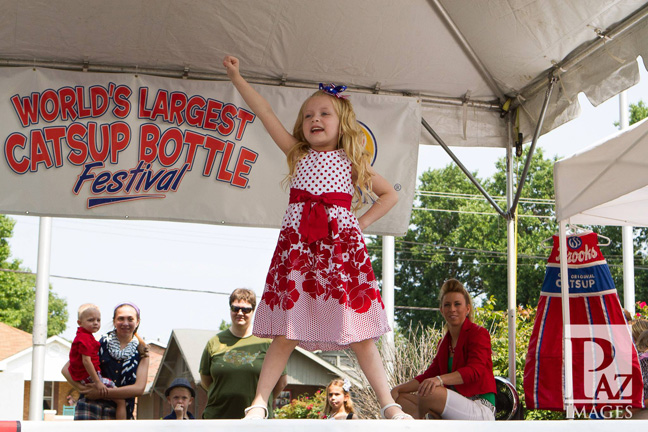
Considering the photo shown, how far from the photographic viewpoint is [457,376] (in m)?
3.88

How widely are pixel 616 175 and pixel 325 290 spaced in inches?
76.4

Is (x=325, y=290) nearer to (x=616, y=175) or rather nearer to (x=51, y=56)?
(x=616, y=175)

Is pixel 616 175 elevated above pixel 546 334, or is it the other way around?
pixel 616 175

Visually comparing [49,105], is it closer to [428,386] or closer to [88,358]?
[88,358]

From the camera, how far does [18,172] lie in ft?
15.2

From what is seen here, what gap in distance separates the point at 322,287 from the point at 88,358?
202 cm

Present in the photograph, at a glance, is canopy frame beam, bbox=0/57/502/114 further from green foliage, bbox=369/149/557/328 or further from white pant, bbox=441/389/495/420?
green foliage, bbox=369/149/557/328

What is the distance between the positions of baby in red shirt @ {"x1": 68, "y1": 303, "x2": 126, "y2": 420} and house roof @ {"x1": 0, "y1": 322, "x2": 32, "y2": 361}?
32860 mm

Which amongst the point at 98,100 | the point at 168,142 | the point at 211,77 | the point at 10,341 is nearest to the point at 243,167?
the point at 168,142

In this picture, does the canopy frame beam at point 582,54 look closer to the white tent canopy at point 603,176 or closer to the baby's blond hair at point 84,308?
the white tent canopy at point 603,176

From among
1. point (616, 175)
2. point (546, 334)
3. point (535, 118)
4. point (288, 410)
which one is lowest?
point (288, 410)

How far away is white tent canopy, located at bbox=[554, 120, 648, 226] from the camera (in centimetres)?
374

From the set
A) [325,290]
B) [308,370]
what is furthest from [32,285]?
[325,290]

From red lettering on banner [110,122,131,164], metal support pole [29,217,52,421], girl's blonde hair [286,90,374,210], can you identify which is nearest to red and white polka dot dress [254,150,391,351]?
girl's blonde hair [286,90,374,210]
